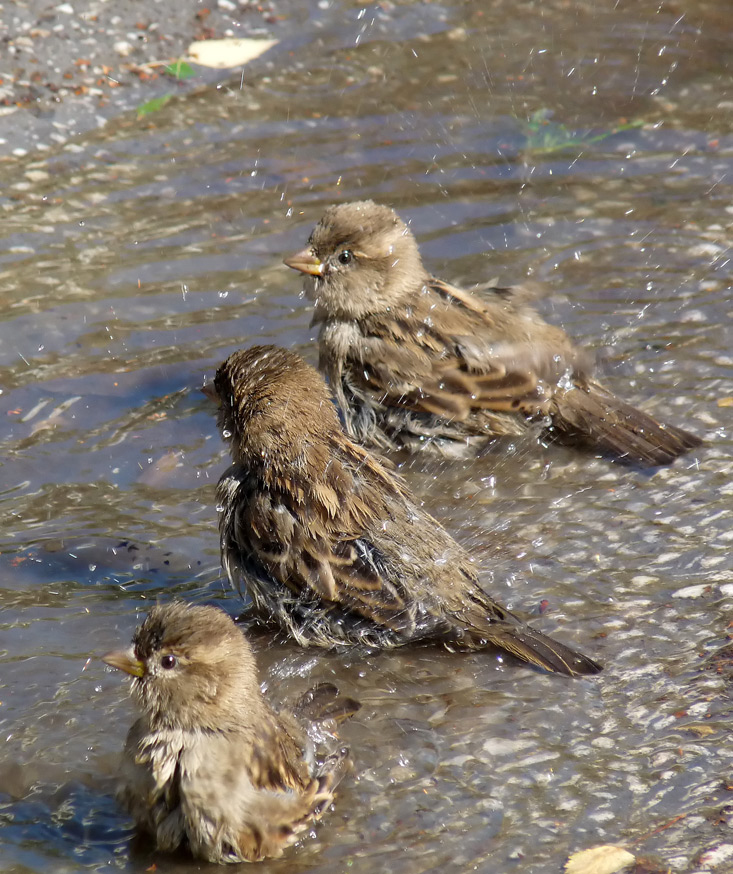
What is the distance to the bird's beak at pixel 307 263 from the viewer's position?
6418 millimetres

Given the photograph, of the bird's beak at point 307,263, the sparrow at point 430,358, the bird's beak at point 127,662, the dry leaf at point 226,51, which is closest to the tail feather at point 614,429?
the sparrow at point 430,358

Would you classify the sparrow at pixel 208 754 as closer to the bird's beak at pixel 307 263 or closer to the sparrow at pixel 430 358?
the sparrow at pixel 430 358

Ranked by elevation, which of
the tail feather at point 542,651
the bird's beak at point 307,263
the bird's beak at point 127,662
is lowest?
the tail feather at point 542,651

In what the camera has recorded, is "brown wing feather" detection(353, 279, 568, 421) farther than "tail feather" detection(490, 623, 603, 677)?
Yes

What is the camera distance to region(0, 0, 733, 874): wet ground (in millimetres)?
3918

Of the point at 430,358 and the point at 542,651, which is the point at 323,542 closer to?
the point at 542,651

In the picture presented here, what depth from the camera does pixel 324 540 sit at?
4844 mm

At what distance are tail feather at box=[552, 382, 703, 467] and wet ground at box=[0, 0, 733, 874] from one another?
0.09 metres

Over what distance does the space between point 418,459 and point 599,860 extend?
2869 mm

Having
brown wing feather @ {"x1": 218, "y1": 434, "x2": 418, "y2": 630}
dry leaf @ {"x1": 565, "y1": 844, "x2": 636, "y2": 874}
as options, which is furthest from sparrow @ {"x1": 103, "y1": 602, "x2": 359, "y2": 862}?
brown wing feather @ {"x1": 218, "y1": 434, "x2": 418, "y2": 630}

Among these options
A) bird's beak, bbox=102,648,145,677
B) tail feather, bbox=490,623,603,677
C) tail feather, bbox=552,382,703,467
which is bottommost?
tail feather, bbox=490,623,603,677

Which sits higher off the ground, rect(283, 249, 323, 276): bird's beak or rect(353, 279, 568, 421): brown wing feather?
rect(283, 249, 323, 276): bird's beak

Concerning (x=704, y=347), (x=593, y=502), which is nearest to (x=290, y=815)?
(x=593, y=502)

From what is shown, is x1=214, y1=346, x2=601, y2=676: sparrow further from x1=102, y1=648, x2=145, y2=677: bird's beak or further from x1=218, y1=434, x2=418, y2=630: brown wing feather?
x1=102, y1=648, x2=145, y2=677: bird's beak
